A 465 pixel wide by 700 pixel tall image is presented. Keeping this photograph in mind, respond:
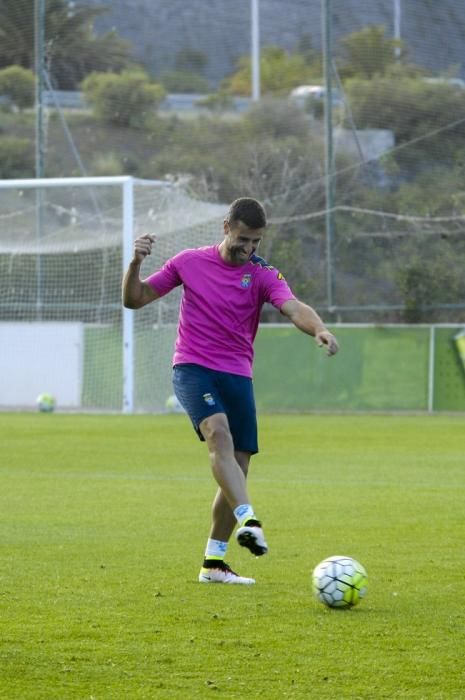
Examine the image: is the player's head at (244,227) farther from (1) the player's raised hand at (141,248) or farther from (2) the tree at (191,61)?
(2) the tree at (191,61)

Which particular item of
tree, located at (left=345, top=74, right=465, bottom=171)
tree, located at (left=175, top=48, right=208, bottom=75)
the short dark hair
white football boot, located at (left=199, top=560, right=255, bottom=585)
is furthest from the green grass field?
tree, located at (left=175, top=48, right=208, bottom=75)

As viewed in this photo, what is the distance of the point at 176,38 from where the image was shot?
166ft

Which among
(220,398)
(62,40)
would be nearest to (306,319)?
(220,398)

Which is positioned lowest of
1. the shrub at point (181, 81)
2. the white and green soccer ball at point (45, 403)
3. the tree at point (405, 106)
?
the white and green soccer ball at point (45, 403)

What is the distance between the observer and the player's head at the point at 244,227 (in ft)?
Result: 25.8

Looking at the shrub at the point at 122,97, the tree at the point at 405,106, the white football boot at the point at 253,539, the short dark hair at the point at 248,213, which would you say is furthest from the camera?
the shrub at the point at 122,97

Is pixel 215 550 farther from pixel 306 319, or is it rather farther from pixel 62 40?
pixel 62 40

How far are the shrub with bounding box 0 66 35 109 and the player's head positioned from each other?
119ft

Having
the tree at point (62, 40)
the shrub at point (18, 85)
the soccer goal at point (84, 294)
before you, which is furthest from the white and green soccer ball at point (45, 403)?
the shrub at point (18, 85)

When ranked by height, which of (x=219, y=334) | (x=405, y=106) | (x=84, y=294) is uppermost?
(x=405, y=106)

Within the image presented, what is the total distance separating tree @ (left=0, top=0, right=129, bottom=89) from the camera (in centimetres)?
4094

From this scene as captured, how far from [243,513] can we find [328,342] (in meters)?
1.06

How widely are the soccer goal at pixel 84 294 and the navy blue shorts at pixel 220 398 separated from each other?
1763 cm

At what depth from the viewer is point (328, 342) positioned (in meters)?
7.28
